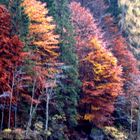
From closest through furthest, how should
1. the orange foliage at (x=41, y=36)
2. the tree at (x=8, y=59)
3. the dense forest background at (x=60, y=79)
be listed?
the tree at (x=8, y=59) → the dense forest background at (x=60, y=79) → the orange foliage at (x=41, y=36)

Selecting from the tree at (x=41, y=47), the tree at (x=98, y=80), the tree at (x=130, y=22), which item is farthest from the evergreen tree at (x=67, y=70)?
the tree at (x=130, y=22)

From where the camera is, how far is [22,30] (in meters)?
35.1

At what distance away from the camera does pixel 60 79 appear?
39438 millimetres

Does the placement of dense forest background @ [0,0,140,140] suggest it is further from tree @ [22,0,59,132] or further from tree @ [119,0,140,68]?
tree @ [119,0,140,68]

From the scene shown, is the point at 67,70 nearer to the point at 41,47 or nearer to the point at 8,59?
the point at 41,47

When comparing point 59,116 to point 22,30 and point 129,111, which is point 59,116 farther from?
point 129,111

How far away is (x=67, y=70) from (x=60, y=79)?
3.54 ft

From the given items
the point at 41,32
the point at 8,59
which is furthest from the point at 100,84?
the point at 8,59

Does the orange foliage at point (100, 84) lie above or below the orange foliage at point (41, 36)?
below

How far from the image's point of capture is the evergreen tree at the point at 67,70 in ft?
128

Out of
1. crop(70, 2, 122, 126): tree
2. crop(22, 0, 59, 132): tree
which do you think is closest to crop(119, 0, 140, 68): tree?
crop(70, 2, 122, 126): tree

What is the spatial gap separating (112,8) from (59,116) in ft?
96.2

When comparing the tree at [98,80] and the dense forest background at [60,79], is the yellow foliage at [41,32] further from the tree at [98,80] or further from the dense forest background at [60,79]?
the tree at [98,80]

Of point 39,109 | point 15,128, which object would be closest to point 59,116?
point 39,109
